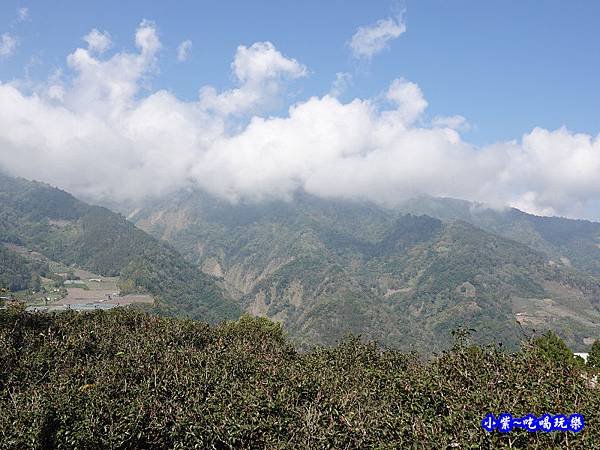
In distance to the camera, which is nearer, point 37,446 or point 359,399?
point 37,446

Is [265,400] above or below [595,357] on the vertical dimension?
above

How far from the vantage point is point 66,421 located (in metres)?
27.9

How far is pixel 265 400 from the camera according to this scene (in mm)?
29438

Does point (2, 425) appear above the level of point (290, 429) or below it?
below

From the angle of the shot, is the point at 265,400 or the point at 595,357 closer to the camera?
the point at 265,400

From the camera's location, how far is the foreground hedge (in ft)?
75.7

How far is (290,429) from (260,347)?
25677mm

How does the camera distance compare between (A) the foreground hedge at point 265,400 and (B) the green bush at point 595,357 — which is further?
(B) the green bush at point 595,357

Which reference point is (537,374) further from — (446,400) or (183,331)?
(183,331)

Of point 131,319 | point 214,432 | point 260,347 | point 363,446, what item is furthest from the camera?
point 131,319

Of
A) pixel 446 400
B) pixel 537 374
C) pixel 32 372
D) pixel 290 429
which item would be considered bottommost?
pixel 32 372

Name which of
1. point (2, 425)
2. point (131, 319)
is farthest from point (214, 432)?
point (131, 319)

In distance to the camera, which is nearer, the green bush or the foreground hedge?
the foreground hedge

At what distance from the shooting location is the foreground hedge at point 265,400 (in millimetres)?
23062
